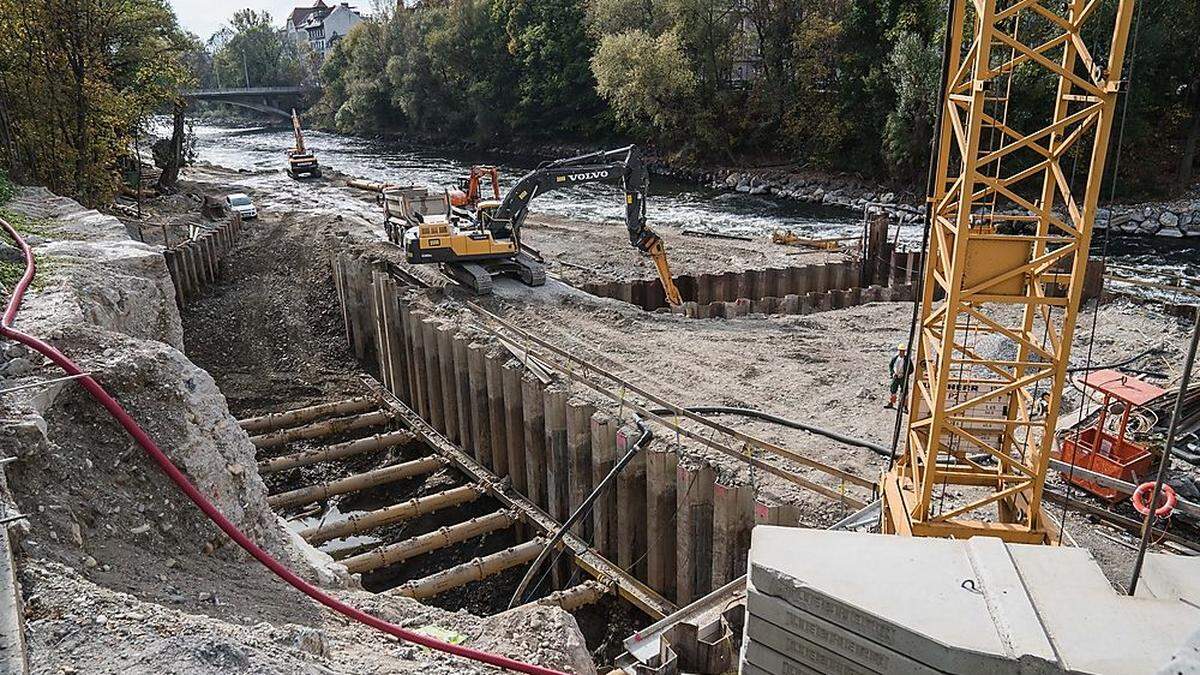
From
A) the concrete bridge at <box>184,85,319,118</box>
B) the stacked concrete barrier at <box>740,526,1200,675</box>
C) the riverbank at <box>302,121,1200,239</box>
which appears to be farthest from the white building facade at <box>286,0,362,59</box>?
the stacked concrete barrier at <box>740,526,1200,675</box>

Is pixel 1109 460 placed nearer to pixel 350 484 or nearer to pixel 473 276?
pixel 350 484

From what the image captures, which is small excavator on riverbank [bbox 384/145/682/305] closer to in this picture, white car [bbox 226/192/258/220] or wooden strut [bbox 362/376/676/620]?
wooden strut [bbox 362/376/676/620]

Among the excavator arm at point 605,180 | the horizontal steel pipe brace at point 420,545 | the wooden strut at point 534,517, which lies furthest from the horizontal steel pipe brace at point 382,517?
the excavator arm at point 605,180

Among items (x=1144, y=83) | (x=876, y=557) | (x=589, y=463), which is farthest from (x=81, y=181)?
(x=1144, y=83)

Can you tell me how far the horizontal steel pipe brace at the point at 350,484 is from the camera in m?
12.5

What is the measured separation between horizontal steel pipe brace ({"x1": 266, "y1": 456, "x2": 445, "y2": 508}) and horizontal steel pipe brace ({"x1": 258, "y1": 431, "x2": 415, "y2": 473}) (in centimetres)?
51

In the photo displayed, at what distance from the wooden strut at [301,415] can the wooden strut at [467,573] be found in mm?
5680

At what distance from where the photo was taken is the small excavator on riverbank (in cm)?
1883

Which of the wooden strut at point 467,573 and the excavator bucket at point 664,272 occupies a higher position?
the excavator bucket at point 664,272

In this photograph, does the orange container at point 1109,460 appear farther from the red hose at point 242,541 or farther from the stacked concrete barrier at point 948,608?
the red hose at point 242,541

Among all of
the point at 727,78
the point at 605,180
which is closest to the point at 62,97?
the point at 605,180

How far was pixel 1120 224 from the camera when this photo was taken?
106 feet

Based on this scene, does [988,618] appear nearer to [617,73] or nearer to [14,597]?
[14,597]

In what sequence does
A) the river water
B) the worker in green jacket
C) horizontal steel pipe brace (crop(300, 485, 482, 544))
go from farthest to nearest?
1. the river water
2. the worker in green jacket
3. horizontal steel pipe brace (crop(300, 485, 482, 544))
